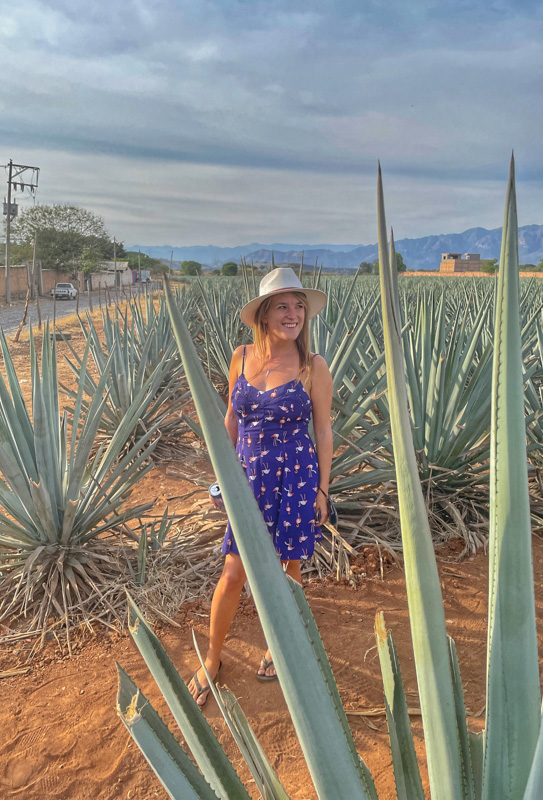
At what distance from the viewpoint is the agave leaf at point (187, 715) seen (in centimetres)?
76

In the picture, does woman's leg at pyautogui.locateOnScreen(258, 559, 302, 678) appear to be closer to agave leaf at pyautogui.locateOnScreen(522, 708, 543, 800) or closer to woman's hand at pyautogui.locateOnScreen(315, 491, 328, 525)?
woman's hand at pyautogui.locateOnScreen(315, 491, 328, 525)

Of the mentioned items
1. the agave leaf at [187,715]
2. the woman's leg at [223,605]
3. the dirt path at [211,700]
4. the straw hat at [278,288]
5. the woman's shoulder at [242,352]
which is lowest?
the dirt path at [211,700]

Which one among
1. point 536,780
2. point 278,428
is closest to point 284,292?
point 278,428

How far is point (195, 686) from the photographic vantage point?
6.98 ft

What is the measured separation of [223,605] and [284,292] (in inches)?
48.2

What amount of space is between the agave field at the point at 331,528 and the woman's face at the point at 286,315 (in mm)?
677

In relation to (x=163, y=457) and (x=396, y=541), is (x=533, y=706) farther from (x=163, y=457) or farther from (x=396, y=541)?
(x=163, y=457)

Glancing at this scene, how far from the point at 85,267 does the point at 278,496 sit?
52.2 metres

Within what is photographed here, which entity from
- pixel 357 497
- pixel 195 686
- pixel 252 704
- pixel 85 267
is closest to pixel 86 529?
pixel 195 686

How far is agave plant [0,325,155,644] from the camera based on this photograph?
2.60 meters

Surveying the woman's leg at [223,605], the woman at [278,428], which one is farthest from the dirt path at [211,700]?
the woman at [278,428]

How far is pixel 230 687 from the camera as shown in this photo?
2225mm

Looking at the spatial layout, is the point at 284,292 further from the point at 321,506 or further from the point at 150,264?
the point at 150,264

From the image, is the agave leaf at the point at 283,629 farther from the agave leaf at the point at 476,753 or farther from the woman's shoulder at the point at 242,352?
the woman's shoulder at the point at 242,352
